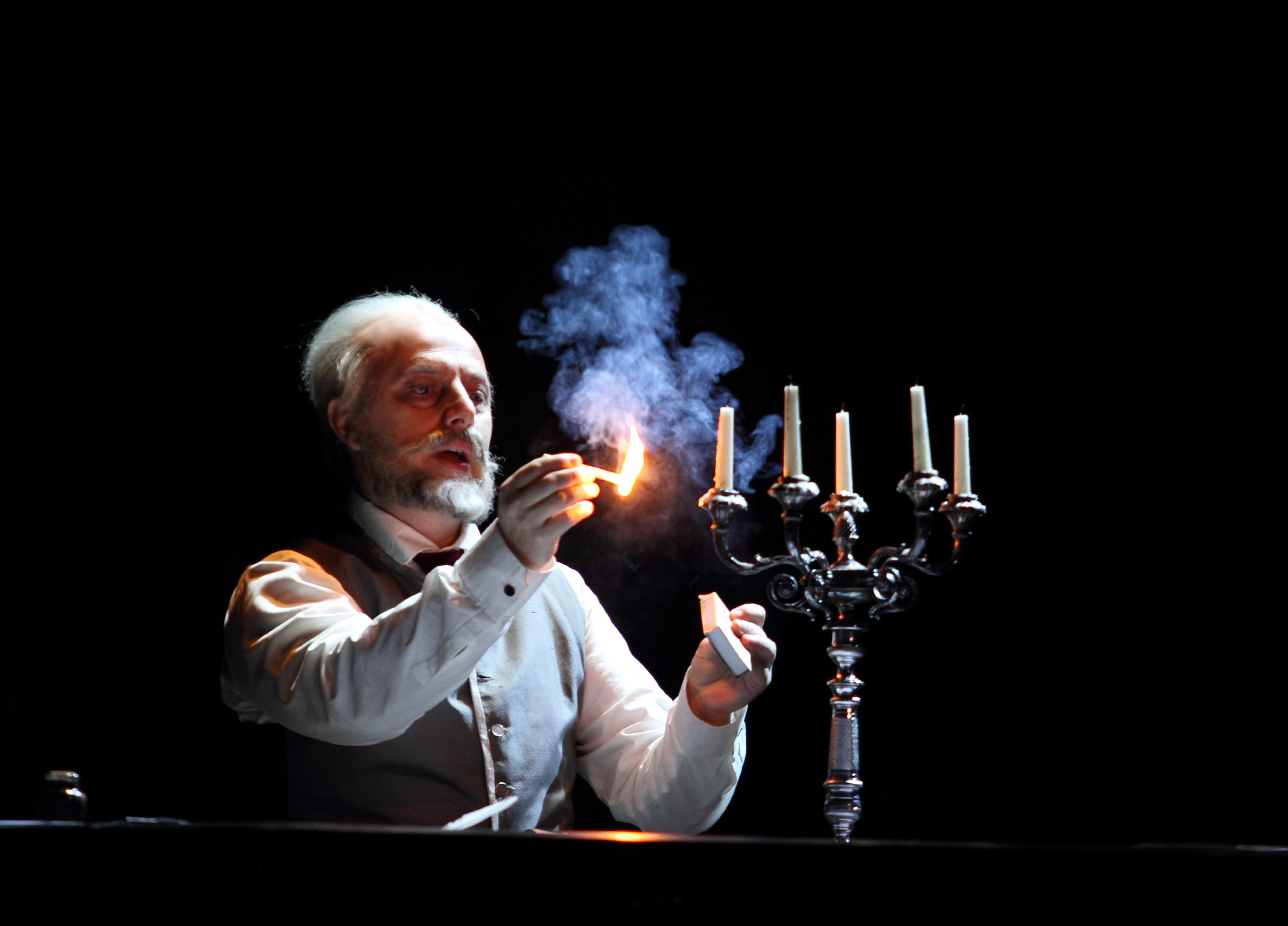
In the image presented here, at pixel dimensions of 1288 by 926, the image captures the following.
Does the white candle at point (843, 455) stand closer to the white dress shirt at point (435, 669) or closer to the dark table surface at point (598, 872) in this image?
the white dress shirt at point (435, 669)

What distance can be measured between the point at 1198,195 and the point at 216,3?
2.49 metres

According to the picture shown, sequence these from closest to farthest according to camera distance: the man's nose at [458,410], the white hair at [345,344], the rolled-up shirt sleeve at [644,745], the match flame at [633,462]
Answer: the match flame at [633,462] < the rolled-up shirt sleeve at [644,745] < the man's nose at [458,410] < the white hair at [345,344]

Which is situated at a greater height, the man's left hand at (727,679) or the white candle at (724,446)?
the white candle at (724,446)

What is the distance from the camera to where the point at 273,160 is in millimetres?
2967

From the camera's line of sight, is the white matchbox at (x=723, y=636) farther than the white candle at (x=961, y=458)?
No

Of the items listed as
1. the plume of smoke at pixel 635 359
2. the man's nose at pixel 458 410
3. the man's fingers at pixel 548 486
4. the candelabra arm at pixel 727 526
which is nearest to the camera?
the man's fingers at pixel 548 486

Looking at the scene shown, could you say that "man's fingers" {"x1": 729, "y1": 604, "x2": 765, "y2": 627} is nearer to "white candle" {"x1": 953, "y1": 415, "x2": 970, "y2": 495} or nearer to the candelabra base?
the candelabra base

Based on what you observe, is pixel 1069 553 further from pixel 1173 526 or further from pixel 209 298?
pixel 209 298

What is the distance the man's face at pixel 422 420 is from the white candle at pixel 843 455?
2.33 feet

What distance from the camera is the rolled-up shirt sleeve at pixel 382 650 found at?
6.04ft

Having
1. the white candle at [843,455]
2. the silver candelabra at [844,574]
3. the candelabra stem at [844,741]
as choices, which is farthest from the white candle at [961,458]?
the candelabra stem at [844,741]

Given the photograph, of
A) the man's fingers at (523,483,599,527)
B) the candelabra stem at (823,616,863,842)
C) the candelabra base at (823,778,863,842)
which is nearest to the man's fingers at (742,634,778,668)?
the candelabra stem at (823,616,863,842)

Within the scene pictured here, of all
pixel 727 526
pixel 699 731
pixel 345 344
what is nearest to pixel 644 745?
pixel 699 731

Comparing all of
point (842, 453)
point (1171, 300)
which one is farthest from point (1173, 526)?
point (842, 453)
